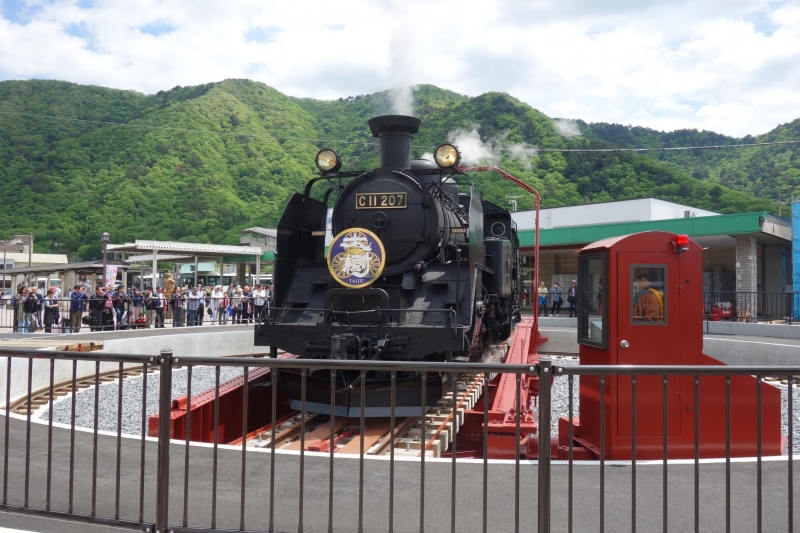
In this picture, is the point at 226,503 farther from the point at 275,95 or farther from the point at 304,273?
the point at 275,95

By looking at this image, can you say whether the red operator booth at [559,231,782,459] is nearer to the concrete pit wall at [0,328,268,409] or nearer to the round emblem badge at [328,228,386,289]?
the round emblem badge at [328,228,386,289]

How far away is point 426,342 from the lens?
742 cm

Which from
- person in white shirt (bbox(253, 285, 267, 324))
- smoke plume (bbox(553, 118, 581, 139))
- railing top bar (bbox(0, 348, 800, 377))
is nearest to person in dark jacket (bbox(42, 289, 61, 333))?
person in white shirt (bbox(253, 285, 267, 324))

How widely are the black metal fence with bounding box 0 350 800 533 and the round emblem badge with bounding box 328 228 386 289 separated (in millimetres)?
3363

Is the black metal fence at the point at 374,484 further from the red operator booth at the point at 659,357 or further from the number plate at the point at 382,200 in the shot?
the number plate at the point at 382,200

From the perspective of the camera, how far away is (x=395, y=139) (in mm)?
9391

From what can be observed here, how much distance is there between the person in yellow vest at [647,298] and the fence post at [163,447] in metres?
4.27

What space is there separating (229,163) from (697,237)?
5652cm

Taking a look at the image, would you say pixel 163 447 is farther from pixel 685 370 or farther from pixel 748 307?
pixel 748 307

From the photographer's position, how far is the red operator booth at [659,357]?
572 cm

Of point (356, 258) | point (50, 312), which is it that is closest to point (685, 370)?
point (356, 258)

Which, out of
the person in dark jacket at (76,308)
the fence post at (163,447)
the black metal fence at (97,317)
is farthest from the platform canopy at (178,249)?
the fence post at (163,447)

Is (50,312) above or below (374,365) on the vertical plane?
below

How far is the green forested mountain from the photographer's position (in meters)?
52.3
